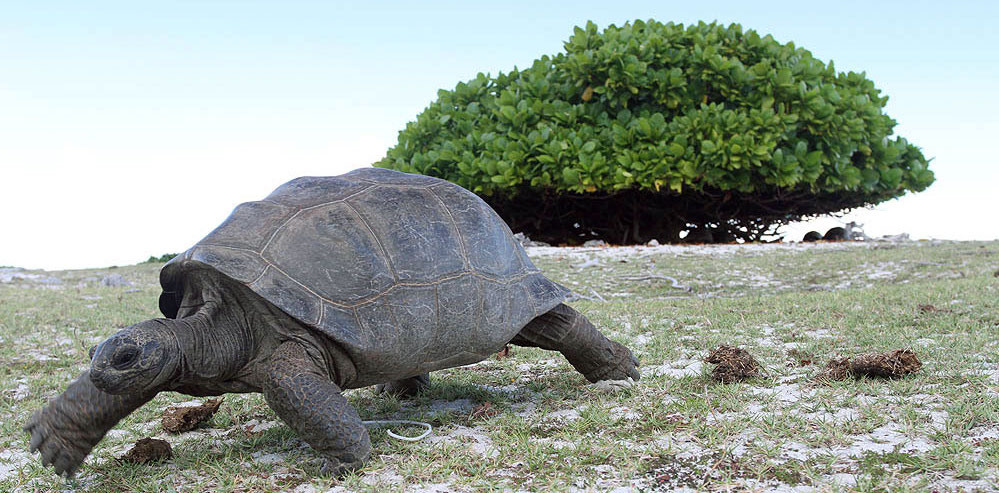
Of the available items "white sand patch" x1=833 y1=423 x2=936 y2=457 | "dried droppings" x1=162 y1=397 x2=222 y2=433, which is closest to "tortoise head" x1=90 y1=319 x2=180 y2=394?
"dried droppings" x1=162 y1=397 x2=222 y2=433

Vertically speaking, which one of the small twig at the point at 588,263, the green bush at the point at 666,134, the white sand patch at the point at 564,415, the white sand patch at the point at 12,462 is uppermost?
the green bush at the point at 666,134

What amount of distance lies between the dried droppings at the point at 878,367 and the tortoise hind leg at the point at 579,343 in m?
1.05

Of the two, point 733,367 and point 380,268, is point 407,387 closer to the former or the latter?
point 380,268

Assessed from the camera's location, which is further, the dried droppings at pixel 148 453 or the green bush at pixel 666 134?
the green bush at pixel 666 134

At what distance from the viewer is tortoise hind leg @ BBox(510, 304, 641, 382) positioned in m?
3.86

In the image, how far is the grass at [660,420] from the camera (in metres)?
2.64

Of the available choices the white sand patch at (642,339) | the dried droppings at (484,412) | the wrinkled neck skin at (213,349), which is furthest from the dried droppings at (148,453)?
the white sand patch at (642,339)

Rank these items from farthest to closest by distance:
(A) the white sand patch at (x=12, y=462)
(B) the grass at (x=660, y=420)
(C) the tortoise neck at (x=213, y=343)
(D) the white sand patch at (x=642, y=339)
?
(D) the white sand patch at (x=642, y=339) → (A) the white sand patch at (x=12, y=462) → (C) the tortoise neck at (x=213, y=343) → (B) the grass at (x=660, y=420)

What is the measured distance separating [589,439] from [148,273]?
13607mm

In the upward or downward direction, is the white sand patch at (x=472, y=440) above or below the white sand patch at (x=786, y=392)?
below

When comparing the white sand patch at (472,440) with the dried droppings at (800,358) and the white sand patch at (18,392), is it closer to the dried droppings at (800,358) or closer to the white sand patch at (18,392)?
the dried droppings at (800,358)

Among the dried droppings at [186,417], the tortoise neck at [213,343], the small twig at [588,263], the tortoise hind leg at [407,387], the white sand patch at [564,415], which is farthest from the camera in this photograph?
the small twig at [588,263]

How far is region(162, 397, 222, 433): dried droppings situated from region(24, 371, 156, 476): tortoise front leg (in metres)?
0.60

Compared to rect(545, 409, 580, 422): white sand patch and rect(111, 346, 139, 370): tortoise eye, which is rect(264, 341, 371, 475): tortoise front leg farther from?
rect(545, 409, 580, 422): white sand patch
